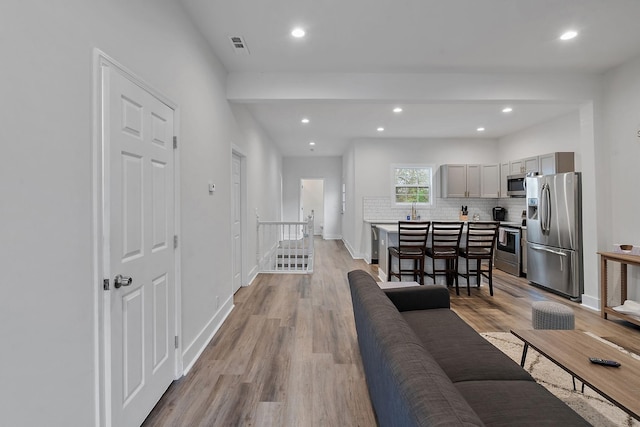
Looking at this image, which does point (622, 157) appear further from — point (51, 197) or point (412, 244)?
point (51, 197)

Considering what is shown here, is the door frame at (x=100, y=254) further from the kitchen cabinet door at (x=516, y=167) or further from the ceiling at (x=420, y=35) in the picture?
the kitchen cabinet door at (x=516, y=167)

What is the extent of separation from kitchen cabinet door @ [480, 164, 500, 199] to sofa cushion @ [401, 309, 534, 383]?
17.3 feet

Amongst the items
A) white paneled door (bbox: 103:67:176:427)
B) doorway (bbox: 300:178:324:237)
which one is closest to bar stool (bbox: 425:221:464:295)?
white paneled door (bbox: 103:67:176:427)

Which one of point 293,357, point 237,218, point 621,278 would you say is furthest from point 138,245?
point 621,278

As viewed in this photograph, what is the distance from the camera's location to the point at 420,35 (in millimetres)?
2787

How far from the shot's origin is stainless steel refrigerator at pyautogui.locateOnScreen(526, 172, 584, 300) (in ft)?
13.2

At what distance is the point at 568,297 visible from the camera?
4.16m

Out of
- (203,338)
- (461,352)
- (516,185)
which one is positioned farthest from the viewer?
(516,185)

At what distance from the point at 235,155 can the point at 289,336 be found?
273 centimetres

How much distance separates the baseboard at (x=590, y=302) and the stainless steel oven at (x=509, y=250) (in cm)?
163

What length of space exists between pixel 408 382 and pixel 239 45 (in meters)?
3.16

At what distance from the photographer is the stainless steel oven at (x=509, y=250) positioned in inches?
217

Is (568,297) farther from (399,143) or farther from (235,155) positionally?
(235,155)

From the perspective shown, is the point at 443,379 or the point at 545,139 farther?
the point at 545,139
